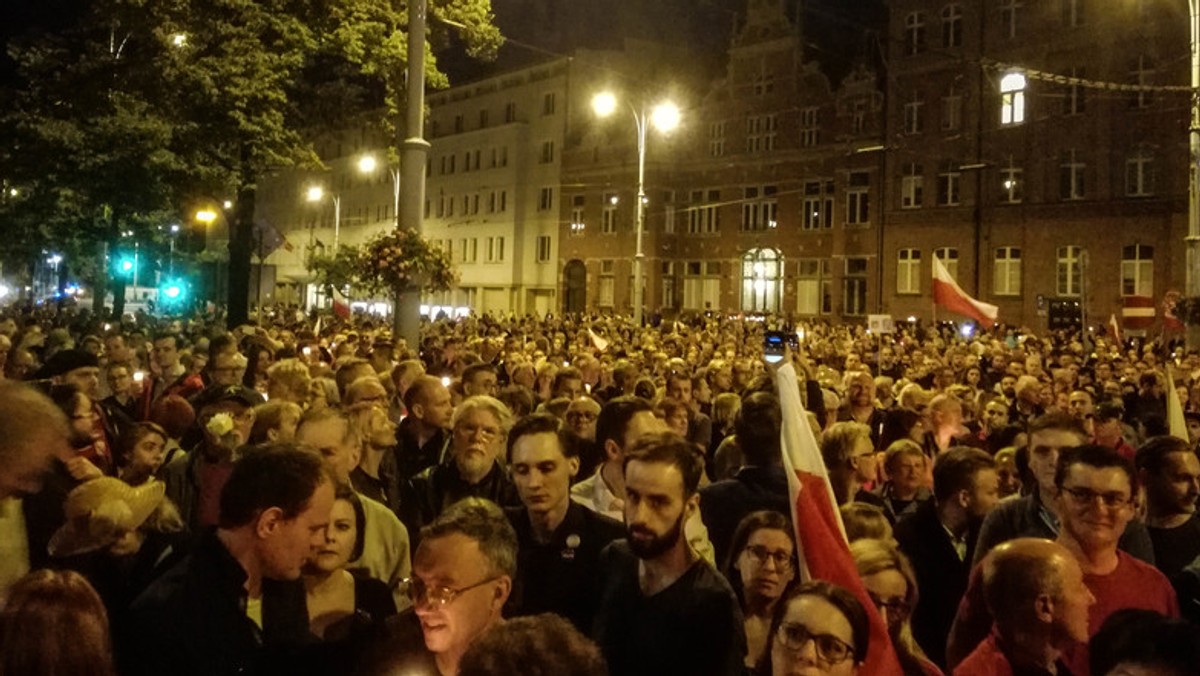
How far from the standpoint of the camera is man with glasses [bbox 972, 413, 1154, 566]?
4832 millimetres

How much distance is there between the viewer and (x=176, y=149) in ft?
72.8

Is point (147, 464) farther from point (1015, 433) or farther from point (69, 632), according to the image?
point (1015, 433)

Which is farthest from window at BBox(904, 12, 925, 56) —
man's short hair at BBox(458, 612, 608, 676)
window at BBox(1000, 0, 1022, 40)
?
man's short hair at BBox(458, 612, 608, 676)

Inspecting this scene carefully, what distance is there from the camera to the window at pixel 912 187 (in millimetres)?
46219

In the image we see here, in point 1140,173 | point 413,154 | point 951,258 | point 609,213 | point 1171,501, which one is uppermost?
point 609,213

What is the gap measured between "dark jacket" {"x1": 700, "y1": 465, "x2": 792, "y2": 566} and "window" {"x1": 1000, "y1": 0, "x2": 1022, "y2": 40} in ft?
139

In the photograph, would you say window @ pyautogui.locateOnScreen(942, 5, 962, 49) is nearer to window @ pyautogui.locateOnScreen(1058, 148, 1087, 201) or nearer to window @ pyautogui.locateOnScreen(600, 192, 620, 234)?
window @ pyautogui.locateOnScreen(1058, 148, 1087, 201)

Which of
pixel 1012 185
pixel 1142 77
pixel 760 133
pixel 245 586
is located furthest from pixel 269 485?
pixel 760 133

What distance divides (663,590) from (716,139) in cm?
5259

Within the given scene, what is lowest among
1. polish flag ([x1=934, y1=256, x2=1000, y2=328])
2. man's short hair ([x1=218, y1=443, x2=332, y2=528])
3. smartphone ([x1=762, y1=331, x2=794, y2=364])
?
man's short hair ([x1=218, y1=443, x2=332, y2=528])

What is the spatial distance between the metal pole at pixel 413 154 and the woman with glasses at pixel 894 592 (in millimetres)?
10424

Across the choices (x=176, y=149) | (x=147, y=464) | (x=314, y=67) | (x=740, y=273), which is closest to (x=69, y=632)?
(x=147, y=464)

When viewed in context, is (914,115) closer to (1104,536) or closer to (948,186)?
(948,186)

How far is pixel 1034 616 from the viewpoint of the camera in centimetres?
361
